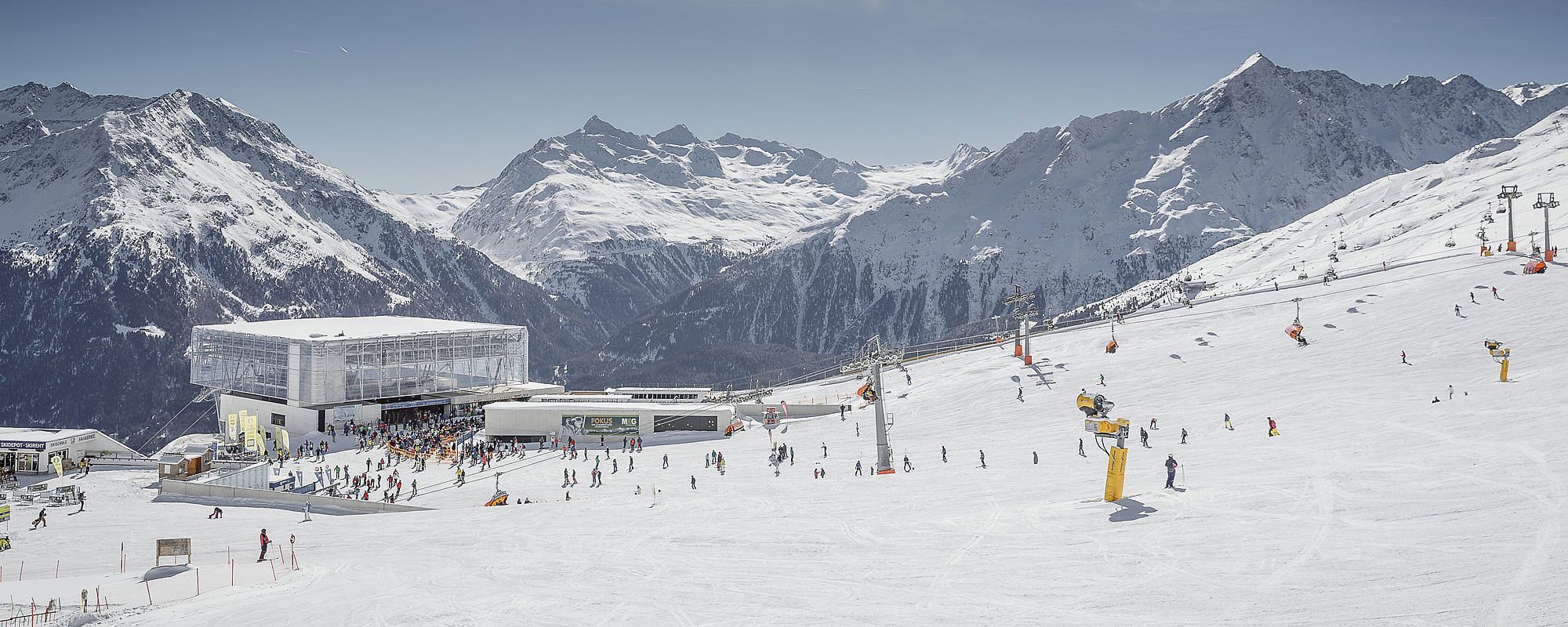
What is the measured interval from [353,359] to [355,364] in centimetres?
45

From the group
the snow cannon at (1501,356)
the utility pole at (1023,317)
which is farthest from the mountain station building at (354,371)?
the snow cannon at (1501,356)

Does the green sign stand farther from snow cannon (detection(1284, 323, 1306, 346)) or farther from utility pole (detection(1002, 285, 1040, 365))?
snow cannon (detection(1284, 323, 1306, 346))

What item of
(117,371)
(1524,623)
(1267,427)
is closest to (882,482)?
(1267,427)

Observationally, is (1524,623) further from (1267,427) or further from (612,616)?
(1267,427)

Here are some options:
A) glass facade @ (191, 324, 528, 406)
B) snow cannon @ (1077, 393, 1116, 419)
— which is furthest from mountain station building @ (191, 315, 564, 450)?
snow cannon @ (1077, 393, 1116, 419)

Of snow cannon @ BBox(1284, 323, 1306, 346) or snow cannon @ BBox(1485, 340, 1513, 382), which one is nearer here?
snow cannon @ BBox(1485, 340, 1513, 382)

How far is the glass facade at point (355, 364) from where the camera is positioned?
276 ft

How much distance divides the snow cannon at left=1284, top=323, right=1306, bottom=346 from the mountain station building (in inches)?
2441

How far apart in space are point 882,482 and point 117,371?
198232mm

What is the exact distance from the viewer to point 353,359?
282 ft

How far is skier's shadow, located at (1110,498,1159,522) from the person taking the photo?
32500 mm

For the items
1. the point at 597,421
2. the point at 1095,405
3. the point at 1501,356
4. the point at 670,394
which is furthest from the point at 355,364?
the point at 1501,356

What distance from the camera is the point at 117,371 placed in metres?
192

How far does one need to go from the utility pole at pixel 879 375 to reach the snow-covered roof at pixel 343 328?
4288 centimetres
